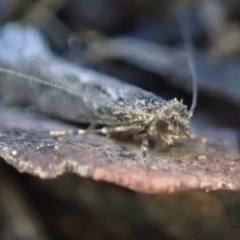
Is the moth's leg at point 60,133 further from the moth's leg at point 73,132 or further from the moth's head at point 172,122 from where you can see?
the moth's head at point 172,122

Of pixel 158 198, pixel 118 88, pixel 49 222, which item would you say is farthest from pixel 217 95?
pixel 49 222

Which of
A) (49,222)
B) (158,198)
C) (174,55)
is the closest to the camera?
(158,198)

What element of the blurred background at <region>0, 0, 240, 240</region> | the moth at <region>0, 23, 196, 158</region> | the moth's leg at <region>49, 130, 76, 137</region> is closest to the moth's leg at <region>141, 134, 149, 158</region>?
the moth at <region>0, 23, 196, 158</region>

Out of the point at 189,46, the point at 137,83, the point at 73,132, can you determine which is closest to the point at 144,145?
the point at 73,132

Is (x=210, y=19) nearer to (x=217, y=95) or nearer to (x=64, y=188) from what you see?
(x=217, y=95)

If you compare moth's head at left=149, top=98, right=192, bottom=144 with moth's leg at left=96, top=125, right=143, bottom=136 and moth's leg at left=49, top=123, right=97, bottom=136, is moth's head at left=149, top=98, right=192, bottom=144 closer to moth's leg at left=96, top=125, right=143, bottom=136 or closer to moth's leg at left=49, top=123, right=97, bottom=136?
moth's leg at left=96, top=125, right=143, bottom=136

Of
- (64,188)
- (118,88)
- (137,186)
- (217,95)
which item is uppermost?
(217,95)
